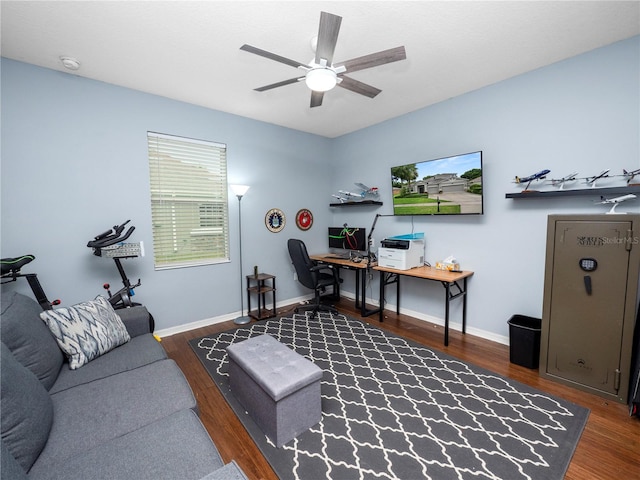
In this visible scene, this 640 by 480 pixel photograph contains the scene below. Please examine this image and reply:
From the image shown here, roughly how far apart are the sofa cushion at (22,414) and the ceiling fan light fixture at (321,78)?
2.17 metres

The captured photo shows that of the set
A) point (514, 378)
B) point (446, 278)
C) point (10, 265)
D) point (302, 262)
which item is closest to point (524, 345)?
point (514, 378)

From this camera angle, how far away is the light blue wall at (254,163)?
2.34 metres

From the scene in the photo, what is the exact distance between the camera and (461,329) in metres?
3.27

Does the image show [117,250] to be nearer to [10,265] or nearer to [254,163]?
[10,265]

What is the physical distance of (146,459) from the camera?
1.08 m

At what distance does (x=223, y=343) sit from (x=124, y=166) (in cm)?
214

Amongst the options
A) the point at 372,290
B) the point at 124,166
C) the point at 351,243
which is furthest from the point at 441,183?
the point at 124,166

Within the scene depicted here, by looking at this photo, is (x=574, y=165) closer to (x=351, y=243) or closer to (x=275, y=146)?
(x=351, y=243)

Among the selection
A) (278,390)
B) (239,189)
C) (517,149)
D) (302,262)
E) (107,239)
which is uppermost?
(517,149)

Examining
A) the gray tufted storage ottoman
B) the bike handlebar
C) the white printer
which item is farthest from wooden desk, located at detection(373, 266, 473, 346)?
the bike handlebar

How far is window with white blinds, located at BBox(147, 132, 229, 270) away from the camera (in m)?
3.17

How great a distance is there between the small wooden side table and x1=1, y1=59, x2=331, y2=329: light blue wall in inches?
8.1

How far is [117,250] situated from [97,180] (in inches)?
31.0

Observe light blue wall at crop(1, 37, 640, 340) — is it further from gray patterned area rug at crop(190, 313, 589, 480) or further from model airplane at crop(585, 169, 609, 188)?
gray patterned area rug at crop(190, 313, 589, 480)
